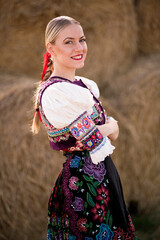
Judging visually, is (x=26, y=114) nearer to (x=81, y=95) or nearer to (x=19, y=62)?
(x=19, y=62)

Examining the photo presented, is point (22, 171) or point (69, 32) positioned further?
point (22, 171)

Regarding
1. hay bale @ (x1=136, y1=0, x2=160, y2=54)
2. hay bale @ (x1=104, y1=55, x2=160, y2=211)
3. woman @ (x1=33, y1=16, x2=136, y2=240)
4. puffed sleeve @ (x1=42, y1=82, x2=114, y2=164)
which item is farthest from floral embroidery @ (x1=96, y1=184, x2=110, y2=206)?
hay bale @ (x1=136, y1=0, x2=160, y2=54)

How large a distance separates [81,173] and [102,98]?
128cm

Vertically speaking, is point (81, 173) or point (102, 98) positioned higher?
point (102, 98)

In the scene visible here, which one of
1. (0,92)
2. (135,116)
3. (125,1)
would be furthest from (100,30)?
(0,92)

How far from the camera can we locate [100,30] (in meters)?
2.76

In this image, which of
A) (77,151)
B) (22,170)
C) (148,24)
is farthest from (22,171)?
(148,24)

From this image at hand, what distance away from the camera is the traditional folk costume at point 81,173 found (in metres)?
1.20

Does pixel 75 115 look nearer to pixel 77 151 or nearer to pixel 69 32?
pixel 77 151

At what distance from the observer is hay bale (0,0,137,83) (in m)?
2.45

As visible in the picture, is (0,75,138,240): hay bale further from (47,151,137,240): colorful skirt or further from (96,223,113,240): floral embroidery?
(96,223,113,240): floral embroidery

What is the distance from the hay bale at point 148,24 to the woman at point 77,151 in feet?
5.86

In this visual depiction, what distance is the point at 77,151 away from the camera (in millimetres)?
1316

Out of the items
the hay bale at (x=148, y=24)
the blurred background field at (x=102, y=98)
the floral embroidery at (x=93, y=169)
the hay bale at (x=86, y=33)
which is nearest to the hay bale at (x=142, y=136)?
the blurred background field at (x=102, y=98)
